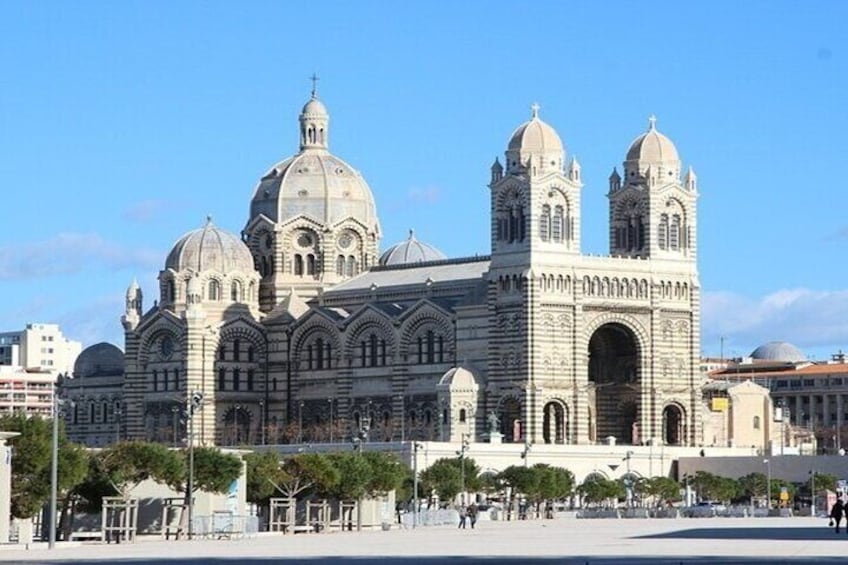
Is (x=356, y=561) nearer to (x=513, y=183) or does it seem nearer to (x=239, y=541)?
(x=239, y=541)

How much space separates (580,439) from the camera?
149 meters

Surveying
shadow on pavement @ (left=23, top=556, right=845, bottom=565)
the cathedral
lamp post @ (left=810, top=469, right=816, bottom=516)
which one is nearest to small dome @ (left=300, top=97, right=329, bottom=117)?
the cathedral

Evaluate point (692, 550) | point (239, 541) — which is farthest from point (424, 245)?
point (692, 550)

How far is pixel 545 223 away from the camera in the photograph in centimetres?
14900

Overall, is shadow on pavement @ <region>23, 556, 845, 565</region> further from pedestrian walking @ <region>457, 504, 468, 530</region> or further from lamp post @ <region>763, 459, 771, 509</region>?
lamp post @ <region>763, 459, 771, 509</region>

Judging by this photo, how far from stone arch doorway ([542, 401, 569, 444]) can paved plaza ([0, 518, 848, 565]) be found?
4950 centimetres

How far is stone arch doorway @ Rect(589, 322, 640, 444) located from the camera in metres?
153

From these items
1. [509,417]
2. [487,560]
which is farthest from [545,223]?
[487,560]

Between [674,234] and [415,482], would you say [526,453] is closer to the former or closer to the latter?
[674,234]

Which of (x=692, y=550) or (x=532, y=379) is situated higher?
(x=532, y=379)

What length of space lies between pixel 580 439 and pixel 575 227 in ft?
41.0

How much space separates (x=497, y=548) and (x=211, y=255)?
93955 millimetres

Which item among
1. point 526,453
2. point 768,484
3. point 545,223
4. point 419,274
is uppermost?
point 545,223

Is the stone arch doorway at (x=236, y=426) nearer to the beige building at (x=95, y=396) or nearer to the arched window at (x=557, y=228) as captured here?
the beige building at (x=95, y=396)
